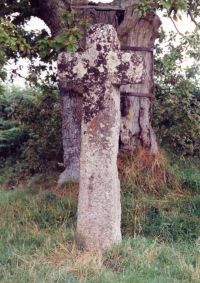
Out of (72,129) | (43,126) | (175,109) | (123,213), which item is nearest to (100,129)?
(123,213)

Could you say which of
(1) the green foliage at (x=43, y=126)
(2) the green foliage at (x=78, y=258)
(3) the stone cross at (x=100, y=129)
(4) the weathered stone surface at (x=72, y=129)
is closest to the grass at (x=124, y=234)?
(2) the green foliage at (x=78, y=258)

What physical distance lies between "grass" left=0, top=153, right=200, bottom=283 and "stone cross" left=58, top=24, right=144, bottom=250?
313mm

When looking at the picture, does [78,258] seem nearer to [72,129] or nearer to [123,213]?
[123,213]

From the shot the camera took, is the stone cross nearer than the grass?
No

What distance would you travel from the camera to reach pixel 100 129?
6688mm

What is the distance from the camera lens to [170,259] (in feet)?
21.0

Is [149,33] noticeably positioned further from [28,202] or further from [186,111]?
[28,202]

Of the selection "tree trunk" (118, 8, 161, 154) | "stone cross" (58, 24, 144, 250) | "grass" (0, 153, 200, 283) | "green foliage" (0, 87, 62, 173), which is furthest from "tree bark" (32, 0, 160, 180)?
"stone cross" (58, 24, 144, 250)

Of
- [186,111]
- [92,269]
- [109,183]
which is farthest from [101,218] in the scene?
[186,111]

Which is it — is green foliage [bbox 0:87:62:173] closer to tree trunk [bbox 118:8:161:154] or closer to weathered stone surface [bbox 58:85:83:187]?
weathered stone surface [bbox 58:85:83:187]

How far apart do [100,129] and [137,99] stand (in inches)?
156

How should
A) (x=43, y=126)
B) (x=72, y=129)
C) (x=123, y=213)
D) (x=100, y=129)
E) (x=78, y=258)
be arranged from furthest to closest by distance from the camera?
(x=43, y=126) → (x=72, y=129) → (x=123, y=213) → (x=100, y=129) → (x=78, y=258)

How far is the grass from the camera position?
19.4ft

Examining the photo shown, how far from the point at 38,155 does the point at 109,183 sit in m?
6.32
